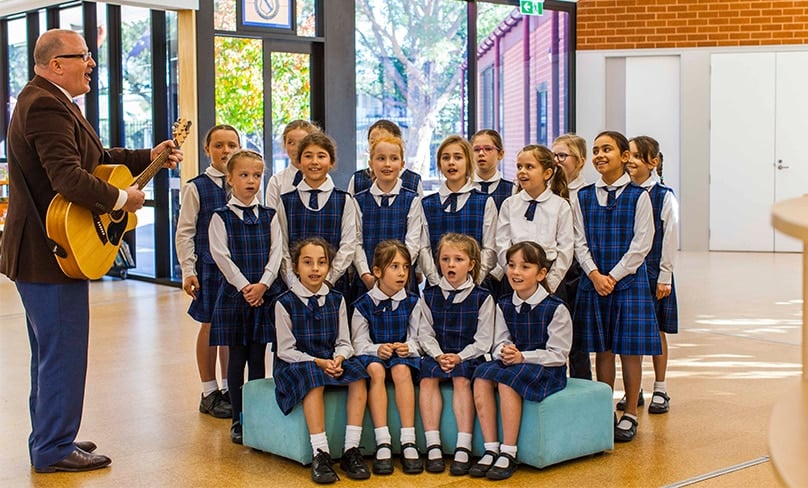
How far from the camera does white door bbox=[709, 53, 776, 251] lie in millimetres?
11953

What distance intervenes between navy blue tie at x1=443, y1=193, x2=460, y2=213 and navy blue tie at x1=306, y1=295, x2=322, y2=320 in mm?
798

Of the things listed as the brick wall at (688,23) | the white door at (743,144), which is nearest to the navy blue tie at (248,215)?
the brick wall at (688,23)

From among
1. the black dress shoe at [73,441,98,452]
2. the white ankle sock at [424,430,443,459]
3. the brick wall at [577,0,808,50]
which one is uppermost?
the brick wall at [577,0,808,50]

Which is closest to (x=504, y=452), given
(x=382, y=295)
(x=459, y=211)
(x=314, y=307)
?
(x=382, y=295)

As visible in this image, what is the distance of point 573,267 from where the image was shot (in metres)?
4.73

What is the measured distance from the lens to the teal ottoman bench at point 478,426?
3.88m

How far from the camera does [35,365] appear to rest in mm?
3941

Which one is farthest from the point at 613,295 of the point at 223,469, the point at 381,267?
the point at 223,469

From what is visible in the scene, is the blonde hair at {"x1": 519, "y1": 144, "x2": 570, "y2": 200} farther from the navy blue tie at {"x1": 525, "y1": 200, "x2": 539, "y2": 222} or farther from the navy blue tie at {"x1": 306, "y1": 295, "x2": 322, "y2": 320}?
the navy blue tie at {"x1": 306, "y1": 295, "x2": 322, "y2": 320}

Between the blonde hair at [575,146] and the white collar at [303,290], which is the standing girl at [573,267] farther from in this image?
the white collar at [303,290]

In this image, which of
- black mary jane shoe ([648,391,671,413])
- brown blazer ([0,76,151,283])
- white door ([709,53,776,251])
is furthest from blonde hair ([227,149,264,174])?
white door ([709,53,776,251])

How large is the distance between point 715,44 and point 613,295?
8532mm

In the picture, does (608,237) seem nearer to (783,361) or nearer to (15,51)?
(783,361)

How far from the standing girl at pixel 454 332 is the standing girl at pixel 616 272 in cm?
53
